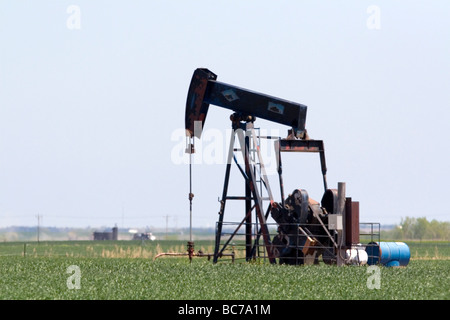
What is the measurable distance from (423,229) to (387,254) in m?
81.3

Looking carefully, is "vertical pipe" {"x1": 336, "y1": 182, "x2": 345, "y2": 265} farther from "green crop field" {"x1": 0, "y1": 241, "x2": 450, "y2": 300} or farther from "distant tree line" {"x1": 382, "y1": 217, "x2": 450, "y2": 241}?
"distant tree line" {"x1": 382, "y1": 217, "x2": 450, "y2": 241}

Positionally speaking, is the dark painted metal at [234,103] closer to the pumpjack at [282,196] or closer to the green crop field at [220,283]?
the pumpjack at [282,196]

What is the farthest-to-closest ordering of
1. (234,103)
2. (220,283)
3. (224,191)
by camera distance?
(224,191), (234,103), (220,283)

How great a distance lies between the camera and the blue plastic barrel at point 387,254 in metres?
25.3

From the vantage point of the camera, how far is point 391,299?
15.4m

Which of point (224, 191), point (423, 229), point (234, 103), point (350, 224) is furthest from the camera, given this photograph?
point (423, 229)

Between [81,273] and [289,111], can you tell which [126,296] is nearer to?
[81,273]

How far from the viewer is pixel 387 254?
2562cm

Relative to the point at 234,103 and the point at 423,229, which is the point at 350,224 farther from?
the point at 423,229

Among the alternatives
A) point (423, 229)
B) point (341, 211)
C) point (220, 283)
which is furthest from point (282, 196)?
point (423, 229)

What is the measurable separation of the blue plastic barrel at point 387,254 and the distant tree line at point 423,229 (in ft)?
259

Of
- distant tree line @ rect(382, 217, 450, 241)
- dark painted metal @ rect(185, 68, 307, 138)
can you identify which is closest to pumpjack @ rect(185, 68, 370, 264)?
dark painted metal @ rect(185, 68, 307, 138)
